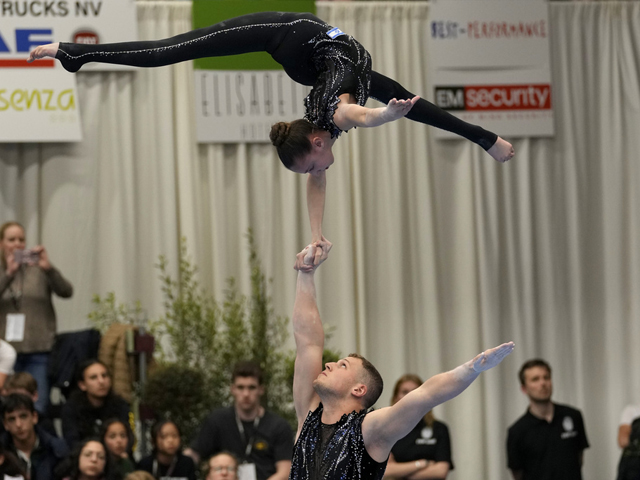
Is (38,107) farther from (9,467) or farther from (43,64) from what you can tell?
(9,467)

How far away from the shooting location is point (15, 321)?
6.21m

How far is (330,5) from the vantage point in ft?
26.6

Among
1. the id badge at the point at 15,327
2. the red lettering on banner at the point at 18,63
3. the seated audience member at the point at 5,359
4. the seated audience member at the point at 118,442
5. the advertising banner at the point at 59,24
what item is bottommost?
the seated audience member at the point at 118,442

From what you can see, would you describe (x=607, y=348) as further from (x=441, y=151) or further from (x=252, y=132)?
(x=252, y=132)

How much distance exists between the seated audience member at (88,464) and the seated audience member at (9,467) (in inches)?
8.4

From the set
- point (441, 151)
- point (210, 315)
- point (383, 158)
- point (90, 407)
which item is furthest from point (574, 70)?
point (90, 407)

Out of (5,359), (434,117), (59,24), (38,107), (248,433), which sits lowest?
(248,433)

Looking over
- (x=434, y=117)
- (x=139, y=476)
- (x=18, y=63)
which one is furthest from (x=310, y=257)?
(x=18, y=63)

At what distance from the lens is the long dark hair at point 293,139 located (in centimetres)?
335

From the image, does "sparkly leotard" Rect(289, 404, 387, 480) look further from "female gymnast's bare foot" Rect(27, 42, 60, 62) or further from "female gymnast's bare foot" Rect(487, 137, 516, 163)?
"female gymnast's bare foot" Rect(27, 42, 60, 62)

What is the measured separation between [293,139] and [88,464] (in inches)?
105

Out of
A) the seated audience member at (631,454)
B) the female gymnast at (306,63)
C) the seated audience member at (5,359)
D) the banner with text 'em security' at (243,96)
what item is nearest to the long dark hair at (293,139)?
the female gymnast at (306,63)

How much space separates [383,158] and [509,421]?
2556mm

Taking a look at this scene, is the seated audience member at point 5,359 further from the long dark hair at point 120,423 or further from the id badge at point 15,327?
the long dark hair at point 120,423
